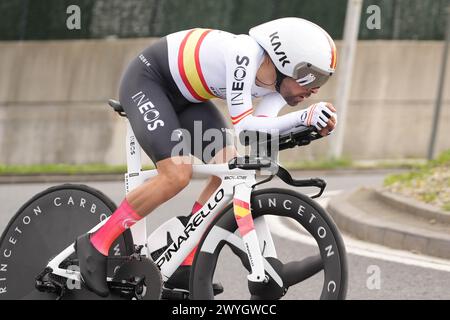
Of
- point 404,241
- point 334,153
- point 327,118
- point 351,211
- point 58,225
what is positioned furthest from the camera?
point 334,153

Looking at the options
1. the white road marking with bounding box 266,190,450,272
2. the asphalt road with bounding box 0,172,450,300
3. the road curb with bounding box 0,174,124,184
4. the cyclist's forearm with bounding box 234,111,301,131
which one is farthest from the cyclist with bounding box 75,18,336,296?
the road curb with bounding box 0,174,124,184

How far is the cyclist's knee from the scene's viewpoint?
520 centimetres

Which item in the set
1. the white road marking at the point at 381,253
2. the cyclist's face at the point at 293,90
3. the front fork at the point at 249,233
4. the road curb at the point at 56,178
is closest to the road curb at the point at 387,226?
the white road marking at the point at 381,253

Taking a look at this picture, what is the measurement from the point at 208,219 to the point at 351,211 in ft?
15.5

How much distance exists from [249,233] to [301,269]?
30cm

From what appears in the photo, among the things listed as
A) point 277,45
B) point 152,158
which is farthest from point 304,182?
point 152,158

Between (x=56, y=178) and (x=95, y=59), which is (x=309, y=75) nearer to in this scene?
(x=56, y=178)

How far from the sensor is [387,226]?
876cm

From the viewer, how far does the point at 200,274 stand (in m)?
5.15

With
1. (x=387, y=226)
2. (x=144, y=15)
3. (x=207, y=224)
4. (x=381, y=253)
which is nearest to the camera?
(x=207, y=224)

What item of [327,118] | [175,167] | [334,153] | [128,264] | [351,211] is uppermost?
[327,118]

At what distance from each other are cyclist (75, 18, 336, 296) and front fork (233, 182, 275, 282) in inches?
12.1

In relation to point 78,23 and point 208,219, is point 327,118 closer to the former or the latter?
point 208,219

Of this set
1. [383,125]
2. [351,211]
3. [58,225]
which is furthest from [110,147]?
[58,225]
